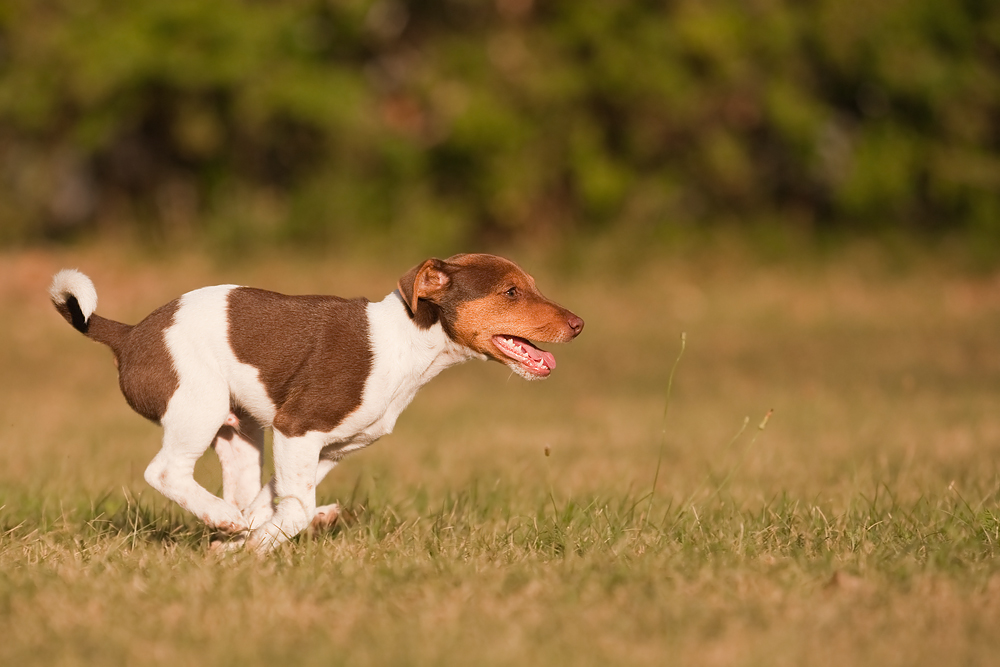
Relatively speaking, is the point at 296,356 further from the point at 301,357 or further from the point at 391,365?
the point at 391,365

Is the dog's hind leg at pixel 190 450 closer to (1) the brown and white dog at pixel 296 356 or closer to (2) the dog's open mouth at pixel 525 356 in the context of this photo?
(1) the brown and white dog at pixel 296 356

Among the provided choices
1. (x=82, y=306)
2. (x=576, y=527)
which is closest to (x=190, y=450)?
(x=82, y=306)

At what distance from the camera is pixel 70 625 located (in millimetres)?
3609

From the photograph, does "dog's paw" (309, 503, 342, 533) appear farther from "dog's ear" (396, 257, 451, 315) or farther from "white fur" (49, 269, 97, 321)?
"white fur" (49, 269, 97, 321)

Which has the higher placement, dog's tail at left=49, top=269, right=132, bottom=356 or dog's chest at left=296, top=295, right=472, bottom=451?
dog's tail at left=49, top=269, right=132, bottom=356

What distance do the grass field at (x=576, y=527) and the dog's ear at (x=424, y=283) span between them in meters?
1.00

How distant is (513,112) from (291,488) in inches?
532

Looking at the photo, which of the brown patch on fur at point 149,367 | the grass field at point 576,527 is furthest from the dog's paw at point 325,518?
the brown patch on fur at point 149,367

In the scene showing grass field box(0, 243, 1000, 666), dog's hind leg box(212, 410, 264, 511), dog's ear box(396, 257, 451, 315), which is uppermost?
dog's ear box(396, 257, 451, 315)

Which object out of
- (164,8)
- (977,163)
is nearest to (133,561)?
(164,8)

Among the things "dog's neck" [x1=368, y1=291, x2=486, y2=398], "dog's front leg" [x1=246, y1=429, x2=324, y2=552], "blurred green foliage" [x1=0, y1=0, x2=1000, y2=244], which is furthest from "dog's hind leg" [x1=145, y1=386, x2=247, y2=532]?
"blurred green foliage" [x1=0, y1=0, x2=1000, y2=244]

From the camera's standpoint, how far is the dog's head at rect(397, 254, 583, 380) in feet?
15.7

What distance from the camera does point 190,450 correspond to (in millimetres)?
4598

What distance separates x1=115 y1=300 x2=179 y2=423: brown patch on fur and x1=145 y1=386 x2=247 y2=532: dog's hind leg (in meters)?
0.07
